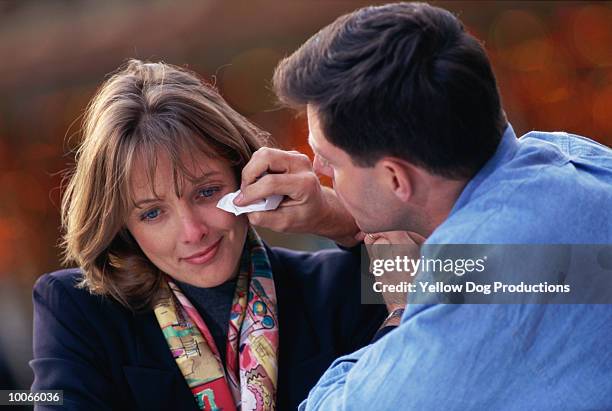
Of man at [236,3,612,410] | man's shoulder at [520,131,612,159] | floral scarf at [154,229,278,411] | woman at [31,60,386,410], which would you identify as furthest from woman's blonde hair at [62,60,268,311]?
man's shoulder at [520,131,612,159]

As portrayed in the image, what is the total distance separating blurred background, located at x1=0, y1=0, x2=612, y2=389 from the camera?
5.00m

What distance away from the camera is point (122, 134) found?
2.22 meters

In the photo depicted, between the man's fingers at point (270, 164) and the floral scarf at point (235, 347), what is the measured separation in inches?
14.9

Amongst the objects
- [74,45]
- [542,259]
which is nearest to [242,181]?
[542,259]

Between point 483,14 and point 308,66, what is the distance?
3.56m

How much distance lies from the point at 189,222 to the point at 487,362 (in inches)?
37.6

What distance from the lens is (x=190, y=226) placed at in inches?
85.8

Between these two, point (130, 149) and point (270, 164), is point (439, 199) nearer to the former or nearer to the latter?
point (270, 164)

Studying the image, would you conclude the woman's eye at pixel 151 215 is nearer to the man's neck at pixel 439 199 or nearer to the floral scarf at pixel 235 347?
the floral scarf at pixel 235 347

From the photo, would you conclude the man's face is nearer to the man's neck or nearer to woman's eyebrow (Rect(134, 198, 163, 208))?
the man's neck

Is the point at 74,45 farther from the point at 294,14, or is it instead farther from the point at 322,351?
the point at 322,351

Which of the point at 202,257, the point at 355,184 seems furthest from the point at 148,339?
the point at 355,184

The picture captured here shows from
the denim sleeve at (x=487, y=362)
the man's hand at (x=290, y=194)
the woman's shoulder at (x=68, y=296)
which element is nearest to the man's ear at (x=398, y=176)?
the denim sleeve at (x=487, y=362)

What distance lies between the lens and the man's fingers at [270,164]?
2.16 meters
